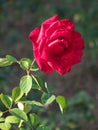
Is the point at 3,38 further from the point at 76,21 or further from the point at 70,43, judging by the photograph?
the point at 70,43

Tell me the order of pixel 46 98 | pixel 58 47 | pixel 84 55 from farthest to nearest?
1. pixel 84 55
2. pixel 46 98
3. pixel 58 47

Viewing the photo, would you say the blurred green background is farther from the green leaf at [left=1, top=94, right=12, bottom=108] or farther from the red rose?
the red rose

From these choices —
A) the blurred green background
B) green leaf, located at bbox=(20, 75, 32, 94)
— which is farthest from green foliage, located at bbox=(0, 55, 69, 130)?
the blurred green background

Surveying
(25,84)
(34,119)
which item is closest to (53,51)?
(25,84)

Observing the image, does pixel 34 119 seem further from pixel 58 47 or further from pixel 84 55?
pixel 84 55

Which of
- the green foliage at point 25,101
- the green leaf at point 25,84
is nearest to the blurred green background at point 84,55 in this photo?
the green foliage at point 25,101
